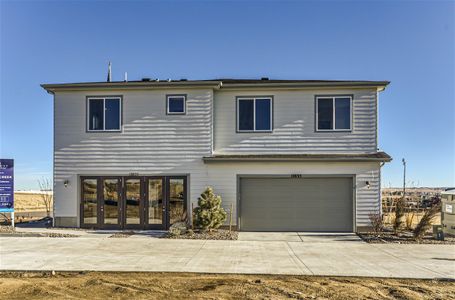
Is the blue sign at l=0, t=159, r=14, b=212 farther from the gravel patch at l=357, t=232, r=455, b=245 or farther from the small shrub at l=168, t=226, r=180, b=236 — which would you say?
the gravel patch at l=357, t=232, r=455, b=245

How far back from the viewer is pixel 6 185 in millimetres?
14422

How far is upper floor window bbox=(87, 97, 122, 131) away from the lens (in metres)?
15.2

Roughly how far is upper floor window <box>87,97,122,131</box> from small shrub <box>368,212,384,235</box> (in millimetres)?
10436

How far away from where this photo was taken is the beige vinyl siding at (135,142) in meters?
14.9

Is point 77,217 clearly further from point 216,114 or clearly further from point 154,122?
point 216,114

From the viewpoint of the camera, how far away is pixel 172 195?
1492 centimetres

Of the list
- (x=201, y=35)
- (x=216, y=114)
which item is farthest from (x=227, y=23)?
(x=216, y=114)

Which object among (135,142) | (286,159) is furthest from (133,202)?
(286,159)

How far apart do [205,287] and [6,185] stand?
11073 millimetres

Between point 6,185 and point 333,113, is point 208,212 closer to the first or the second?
point 333,113

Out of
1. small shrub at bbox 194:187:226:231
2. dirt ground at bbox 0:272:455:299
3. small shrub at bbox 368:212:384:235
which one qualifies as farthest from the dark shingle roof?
dirt ground at bbox 0:272:455:299

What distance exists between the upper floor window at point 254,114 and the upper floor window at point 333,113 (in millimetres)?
1966

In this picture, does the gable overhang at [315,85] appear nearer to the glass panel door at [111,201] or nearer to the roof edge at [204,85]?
the roof edge at [204,85]

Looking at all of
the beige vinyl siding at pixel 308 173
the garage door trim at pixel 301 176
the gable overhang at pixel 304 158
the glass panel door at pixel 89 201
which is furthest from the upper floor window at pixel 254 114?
the glass panel door at pixel 89 201
